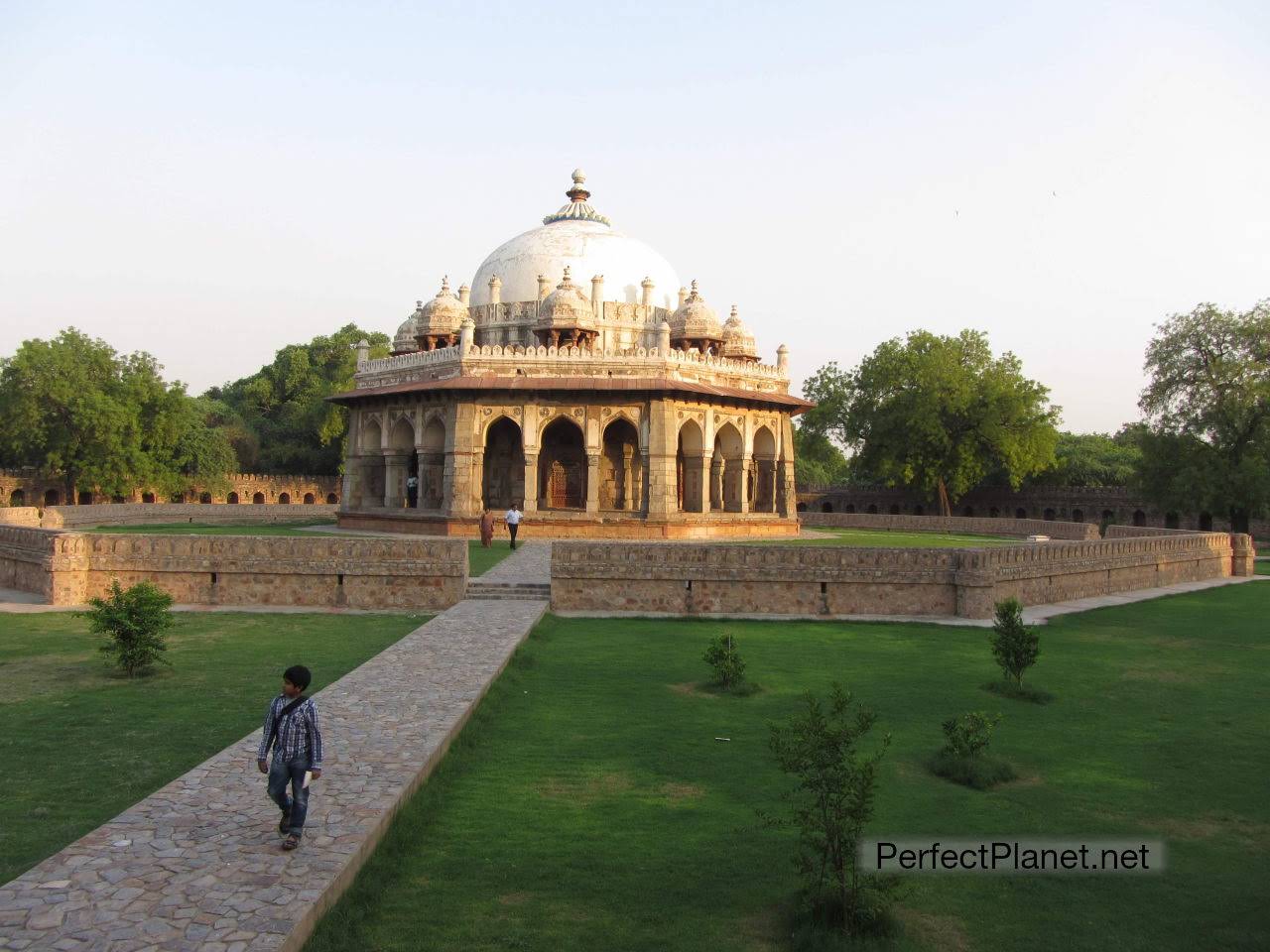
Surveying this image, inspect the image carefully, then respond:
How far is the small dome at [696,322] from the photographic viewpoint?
114 ft

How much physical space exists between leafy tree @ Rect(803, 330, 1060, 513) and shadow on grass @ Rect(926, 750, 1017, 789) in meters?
39.2

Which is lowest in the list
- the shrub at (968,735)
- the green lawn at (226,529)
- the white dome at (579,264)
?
the shrub at (968,735)

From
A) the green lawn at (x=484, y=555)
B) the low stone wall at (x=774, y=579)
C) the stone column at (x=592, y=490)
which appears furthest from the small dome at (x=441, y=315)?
the low stone wall at (x=774, y=579)

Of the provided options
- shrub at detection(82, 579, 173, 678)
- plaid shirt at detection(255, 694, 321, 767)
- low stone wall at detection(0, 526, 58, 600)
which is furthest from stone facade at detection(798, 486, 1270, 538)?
plaid shirt at detection(255, 694, 321, 767)

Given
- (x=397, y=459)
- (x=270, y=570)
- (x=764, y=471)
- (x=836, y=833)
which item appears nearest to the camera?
(x=836, y=833)

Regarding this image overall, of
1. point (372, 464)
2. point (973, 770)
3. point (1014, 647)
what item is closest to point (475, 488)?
point (372, 464)

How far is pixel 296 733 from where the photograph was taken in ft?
18.3

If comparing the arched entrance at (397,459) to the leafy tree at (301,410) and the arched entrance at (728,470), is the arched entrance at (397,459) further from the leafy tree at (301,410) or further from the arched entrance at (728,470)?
the leafy tree at (301,410)

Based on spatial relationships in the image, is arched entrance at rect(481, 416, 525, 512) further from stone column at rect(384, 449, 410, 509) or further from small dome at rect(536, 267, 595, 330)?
small dome at rect(536, 267, 595, 330)

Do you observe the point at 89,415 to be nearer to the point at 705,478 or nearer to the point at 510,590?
the point at 705,478

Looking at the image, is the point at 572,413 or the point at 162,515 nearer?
the point at 572,413

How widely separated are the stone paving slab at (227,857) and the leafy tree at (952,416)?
40.7m

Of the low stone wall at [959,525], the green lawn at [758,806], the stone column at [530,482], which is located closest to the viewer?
the green lawn at [758,806]

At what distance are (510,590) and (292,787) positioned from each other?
10960 mm
